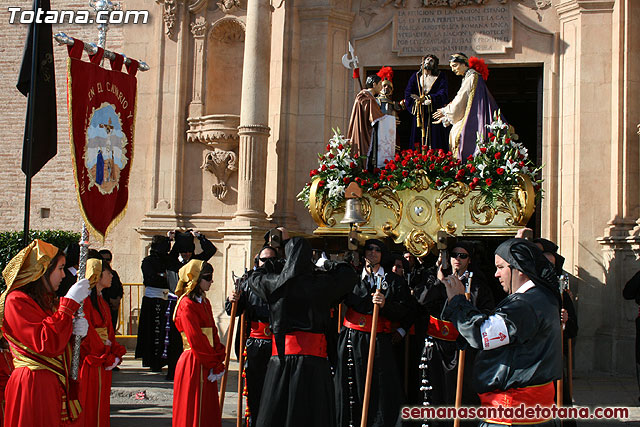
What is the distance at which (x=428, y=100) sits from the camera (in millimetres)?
12461

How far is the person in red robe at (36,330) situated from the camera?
19.1ft

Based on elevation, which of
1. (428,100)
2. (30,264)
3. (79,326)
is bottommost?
(79,326)

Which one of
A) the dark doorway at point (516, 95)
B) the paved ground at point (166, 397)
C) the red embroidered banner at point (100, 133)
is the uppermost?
the dark doorway at point (516, 95)

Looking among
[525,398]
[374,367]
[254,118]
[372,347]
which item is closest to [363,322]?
[374,367]

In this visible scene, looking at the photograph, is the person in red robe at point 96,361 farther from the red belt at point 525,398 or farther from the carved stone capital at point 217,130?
the carved stone capital at point 217,130

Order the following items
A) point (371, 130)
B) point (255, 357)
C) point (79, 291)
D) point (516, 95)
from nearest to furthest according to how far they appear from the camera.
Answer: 1. point (79, 291)
2. point (255, 357)
3. point (371, 130)
4. point (516, 95)

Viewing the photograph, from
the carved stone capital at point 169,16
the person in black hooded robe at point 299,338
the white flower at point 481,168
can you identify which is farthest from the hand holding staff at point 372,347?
the carved stone capital at point 169,16

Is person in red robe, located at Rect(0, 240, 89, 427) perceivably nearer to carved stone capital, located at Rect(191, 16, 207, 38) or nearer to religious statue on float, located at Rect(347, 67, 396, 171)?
religious statue on float, located at Rect(347, 67, 396, 171)

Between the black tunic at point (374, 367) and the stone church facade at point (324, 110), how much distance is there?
5129 mm

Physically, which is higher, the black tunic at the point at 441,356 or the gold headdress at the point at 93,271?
the gold headdress at the point at 93,271

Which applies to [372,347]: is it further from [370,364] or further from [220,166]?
[220,166]

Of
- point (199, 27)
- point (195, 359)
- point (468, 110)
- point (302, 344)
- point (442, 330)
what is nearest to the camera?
point (302, 344)

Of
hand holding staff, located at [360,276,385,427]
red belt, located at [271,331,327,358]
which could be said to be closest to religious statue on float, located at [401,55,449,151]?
hand holding staff, located at [360,276,385,427]

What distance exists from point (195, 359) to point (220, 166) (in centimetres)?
728
